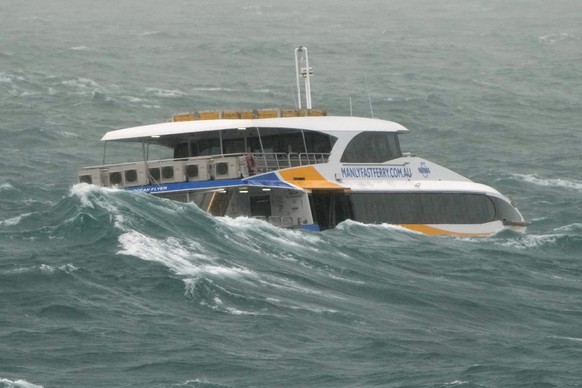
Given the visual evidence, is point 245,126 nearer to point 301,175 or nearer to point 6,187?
point 301,175

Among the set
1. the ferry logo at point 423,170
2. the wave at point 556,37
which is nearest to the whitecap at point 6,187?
the ferry logo at point 423,170

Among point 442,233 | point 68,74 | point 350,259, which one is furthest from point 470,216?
point 68,74

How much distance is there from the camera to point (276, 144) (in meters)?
60.3

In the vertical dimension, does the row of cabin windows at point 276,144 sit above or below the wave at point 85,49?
below

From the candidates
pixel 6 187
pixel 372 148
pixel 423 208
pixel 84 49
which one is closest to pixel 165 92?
pixel 84 49

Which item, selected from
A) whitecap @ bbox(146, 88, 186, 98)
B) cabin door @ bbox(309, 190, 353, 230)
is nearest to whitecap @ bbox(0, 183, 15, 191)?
cabin door @ bbox(309, 190, 353, 230)

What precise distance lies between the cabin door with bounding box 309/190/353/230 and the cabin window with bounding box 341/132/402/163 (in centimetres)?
165

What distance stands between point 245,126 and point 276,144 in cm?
244

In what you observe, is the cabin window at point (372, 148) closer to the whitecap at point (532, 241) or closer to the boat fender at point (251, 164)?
the boat fender at point (251, 164)

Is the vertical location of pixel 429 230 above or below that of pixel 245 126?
below

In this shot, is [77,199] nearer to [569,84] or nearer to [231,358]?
[231,358]

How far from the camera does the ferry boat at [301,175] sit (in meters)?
56.7

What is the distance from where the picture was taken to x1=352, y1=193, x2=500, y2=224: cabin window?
5950 centimetres

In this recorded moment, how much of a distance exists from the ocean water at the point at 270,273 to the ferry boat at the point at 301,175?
1.34 m
